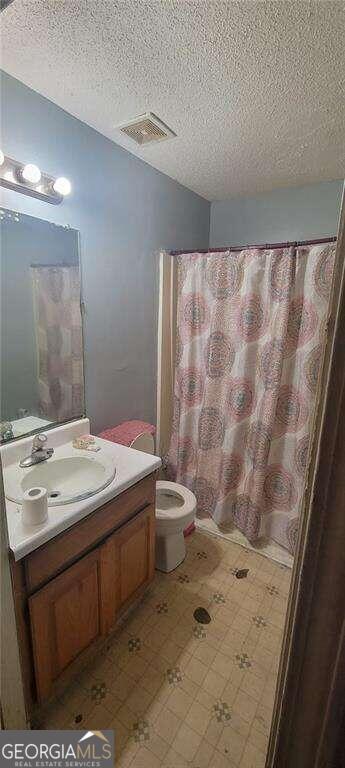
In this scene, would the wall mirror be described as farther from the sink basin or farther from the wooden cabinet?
the wooden cabinet

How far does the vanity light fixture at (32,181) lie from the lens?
3.81 feet

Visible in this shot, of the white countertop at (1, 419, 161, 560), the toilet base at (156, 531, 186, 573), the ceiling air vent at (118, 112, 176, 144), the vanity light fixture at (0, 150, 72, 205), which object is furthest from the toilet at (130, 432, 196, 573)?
the ceiling air vent at (118, 112, 176, 144)

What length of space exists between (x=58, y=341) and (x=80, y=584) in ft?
3.41

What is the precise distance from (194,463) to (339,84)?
6.74 feet

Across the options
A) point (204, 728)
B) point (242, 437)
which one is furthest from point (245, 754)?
point (242, 437)

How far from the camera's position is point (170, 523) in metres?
1.66

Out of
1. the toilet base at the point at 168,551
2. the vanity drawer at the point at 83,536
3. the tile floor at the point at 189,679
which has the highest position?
the vanity drawer at the point at 83,536

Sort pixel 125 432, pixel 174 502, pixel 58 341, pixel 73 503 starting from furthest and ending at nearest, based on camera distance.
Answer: pixel 174 502 < pixel 125 432 < pixel 58 341 < pixel 73 503

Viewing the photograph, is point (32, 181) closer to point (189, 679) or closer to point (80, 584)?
point (80, 584)

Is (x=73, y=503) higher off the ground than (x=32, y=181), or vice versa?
(x=32, y=181)

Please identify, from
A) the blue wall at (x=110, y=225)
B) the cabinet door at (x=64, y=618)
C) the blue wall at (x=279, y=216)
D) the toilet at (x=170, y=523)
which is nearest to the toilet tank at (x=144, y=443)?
the toilet at (x=170, y=523)

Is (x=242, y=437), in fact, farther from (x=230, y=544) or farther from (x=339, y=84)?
(x=339, y=84)

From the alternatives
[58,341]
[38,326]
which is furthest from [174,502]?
[38,326]

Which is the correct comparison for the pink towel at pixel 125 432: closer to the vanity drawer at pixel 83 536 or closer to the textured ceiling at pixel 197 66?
the vanity drawer at pixel 83 536
